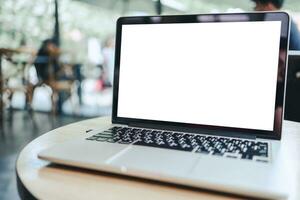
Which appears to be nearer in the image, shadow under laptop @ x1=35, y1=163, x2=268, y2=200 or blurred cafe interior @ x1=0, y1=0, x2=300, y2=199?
shadow under laptop @ x1=35, y1=163, x2=268, y2=200

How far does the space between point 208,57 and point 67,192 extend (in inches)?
16.6

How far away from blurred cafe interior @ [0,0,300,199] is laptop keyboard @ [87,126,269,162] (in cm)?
344

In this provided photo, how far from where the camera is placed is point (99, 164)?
0.47 metres

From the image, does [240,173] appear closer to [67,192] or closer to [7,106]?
[67,192]

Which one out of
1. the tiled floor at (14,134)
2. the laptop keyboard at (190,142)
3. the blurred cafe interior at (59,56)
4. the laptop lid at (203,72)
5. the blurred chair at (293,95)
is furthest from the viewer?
the blurred cafe interior at (59,56)

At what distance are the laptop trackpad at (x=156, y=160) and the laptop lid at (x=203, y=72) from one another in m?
0.18

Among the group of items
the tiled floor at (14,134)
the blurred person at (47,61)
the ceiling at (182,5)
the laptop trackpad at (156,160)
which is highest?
the ceiling at (182,5)

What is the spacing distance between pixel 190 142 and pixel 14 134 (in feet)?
10.3

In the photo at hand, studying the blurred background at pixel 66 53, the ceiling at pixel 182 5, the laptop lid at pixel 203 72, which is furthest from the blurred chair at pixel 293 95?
the blurred background at pixel 66 53

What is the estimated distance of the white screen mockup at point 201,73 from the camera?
0.65m

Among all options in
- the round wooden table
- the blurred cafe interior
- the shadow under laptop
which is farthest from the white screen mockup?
the blurred cafe interior

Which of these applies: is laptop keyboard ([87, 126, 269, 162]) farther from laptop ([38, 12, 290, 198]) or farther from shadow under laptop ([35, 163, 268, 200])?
shadow under laptop ([35, 163, 268, 200])

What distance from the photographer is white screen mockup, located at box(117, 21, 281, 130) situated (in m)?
0.65

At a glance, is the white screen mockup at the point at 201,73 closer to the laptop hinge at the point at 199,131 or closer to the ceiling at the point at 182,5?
the laptop hinge at the point at 199,131
